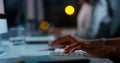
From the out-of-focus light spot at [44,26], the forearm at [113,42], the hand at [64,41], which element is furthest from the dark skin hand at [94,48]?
the out-of-focus light spot at [44,26]

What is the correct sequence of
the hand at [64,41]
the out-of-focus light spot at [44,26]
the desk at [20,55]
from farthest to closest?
the out-of-focus light spot at [44,26], the hand at [64,41], the desk at [20,55]

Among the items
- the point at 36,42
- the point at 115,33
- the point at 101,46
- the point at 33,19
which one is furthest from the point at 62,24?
the point at 101,46

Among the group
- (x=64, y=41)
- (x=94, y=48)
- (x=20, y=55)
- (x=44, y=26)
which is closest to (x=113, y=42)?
(x=94, y=48)

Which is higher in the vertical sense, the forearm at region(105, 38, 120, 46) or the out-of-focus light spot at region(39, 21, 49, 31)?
the forearm at region(105, 38, 120, 46)

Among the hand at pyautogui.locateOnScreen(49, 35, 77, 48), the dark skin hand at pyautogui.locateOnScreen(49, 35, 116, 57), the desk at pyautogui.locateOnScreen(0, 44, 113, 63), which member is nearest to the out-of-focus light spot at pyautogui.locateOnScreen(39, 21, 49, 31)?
the hand at pyautogui.locateOnScreen(49, 35, 77, 48)

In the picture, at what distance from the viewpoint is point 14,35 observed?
1.82 metres

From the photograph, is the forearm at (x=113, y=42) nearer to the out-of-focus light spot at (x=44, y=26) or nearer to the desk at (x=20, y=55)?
the desk at (x=20, y=55)

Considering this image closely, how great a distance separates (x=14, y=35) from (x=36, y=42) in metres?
0.15

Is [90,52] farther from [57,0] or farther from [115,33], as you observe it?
[57,0]

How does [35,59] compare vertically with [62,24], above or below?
above

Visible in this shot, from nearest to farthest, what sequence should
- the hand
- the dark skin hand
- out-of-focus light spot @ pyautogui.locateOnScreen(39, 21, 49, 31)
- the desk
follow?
1. the desk
2. the dark skin hand
3. the hand
4. out-of-focus light spot @ pyautogui.locateOnScreen(39, 21, 49, 31)

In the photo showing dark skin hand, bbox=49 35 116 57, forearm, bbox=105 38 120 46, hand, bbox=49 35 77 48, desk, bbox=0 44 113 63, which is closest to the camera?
desk, bbox=0 44 113 63

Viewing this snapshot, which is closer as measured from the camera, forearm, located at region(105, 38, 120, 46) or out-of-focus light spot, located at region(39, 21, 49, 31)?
forearm, located at region(105, 38, 120, 46)

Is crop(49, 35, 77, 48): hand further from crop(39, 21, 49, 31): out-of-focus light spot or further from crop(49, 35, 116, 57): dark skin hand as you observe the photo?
crop(39, 21, 49, 31): out-of-focus light spot
